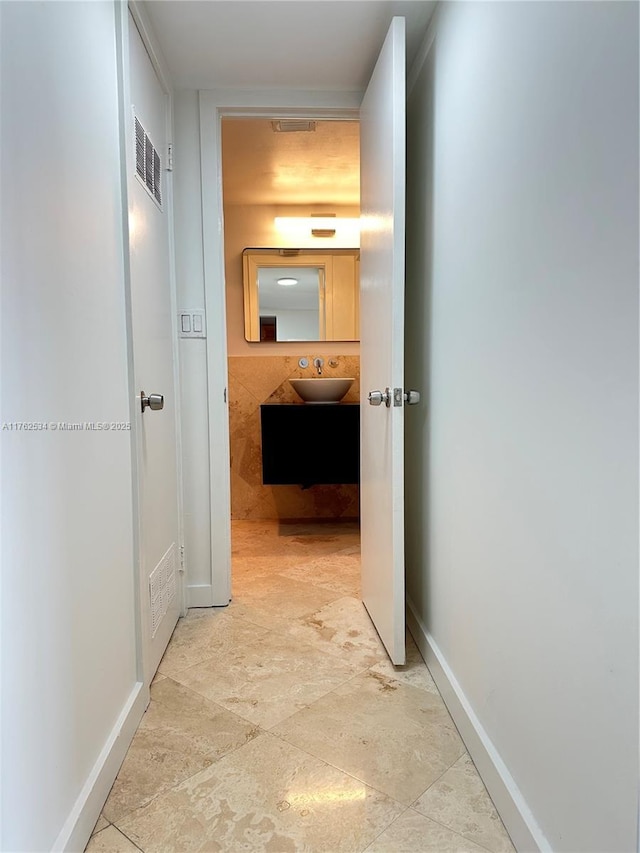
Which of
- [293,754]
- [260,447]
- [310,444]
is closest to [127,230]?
[293,754]

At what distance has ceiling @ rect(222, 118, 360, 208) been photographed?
268 centimetres

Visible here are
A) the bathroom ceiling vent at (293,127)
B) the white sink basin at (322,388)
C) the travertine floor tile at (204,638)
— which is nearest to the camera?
the travertine floor tile at (204,638)

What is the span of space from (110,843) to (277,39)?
2.27 meters

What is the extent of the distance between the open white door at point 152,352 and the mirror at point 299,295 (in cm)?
165

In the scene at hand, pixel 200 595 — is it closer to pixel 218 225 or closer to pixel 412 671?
pixel 412 671

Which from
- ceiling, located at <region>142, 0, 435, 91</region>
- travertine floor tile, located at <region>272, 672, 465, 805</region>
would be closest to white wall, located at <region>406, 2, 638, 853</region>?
travertine floor tile, located at <region>272, 672, 465, 805</region>

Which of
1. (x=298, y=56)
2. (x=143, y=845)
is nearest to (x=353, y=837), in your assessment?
(x=143, y=845)

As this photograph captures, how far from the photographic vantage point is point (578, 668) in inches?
33.0

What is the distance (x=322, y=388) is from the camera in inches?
135

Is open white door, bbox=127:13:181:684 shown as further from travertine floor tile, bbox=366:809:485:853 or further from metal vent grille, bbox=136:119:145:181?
travertine floor tile, bbox=366:809:485:853

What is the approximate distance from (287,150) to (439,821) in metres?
2.98

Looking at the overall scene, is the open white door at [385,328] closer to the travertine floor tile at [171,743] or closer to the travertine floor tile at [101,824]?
the travertine floor tile at [171,743]

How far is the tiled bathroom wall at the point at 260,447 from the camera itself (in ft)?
12.0

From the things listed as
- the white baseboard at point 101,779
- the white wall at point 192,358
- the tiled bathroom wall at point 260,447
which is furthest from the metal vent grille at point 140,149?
the tiled bathroom wall at point 260,447
